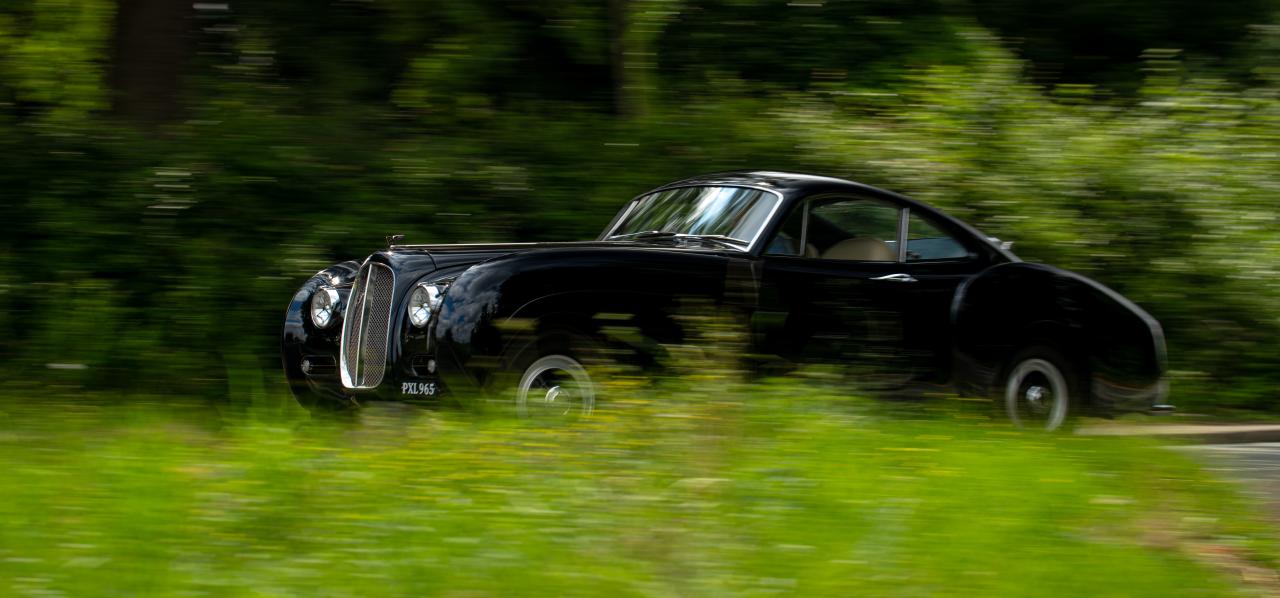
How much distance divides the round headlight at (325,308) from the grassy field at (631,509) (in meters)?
1.01

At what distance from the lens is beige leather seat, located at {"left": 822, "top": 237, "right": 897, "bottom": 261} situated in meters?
7.36

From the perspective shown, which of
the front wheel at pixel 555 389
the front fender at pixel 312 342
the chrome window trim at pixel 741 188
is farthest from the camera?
the chrome window trim at pixel 741 188

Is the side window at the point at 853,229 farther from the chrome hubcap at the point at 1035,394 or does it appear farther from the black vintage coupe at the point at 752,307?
the chrome hubcap at the point at 1035,394

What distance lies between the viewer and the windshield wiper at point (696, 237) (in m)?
7.17

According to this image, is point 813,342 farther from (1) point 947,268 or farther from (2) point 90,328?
(2) point 90,328

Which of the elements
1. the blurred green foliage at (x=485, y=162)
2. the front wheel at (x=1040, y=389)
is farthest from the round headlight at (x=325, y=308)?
the front wheel at (x=1040, y=389)

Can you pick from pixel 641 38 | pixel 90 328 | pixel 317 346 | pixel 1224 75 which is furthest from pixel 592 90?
pixel 1224 75

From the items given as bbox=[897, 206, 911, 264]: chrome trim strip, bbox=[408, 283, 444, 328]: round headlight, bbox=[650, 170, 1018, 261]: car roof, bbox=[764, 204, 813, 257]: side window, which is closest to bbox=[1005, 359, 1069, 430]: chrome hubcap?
bbox=[650, 170, 1018, 261]: car roof

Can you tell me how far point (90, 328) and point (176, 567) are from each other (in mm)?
5360

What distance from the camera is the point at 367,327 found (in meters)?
6.66

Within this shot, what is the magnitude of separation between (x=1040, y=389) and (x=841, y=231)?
1.57 meters

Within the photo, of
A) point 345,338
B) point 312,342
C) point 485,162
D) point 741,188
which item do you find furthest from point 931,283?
point 485,162

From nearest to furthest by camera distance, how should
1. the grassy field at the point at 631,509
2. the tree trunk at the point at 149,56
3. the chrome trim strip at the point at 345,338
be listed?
1. the grassy field at the point at 631,509
2. the chrome trim strip at the point at 345,338
3. the tree trunk at the point at 149,56

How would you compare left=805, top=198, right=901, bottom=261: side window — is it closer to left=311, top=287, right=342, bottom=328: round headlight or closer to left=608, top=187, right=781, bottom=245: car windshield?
left=608, top=187, right=781, bottom=245: car windshield
